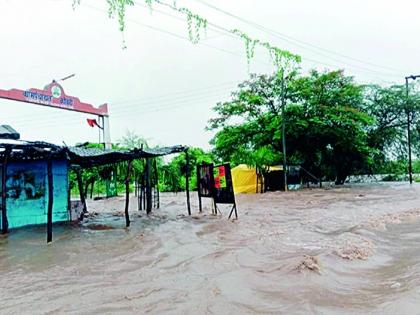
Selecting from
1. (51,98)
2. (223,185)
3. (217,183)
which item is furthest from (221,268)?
(51,98)

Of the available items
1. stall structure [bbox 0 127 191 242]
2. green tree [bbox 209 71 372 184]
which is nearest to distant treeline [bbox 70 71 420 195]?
green tree [bbox 209 71 372 184]

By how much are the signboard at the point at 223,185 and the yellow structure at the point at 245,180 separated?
1020 cm

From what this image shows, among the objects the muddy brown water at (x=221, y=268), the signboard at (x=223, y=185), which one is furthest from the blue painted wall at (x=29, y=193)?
the signboard at (x=223, y=185)

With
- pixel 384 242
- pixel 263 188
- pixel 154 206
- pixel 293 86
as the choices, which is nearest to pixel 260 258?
pixel 384 242

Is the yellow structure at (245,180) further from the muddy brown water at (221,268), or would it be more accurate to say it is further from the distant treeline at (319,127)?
the muddy brown water at (221,268)

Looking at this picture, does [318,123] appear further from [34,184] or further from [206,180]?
[34,184]

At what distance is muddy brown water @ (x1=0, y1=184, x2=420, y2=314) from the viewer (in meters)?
4.36

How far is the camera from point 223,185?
1149 centimetres

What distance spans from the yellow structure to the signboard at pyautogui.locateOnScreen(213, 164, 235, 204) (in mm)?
10202

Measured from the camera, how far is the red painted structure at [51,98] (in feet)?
48.5

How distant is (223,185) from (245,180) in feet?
36.7

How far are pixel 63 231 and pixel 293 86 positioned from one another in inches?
627

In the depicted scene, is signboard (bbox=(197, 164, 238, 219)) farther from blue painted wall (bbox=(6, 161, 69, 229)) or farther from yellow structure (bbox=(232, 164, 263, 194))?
yellow structure (bbox=(232, 164, 263, 194))

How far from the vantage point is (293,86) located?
74.3ft
